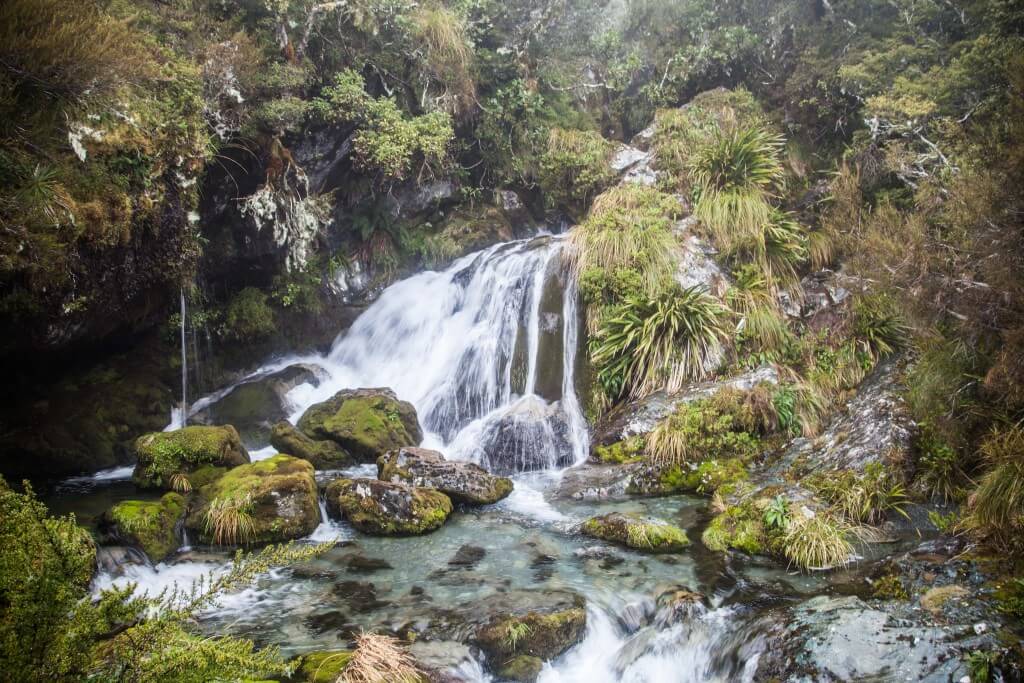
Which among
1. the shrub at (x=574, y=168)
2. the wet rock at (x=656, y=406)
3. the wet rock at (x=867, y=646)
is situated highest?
the shrub at (x=574, y=168)

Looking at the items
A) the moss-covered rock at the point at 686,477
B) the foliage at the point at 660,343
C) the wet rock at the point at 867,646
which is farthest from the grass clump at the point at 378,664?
the foliage at the point at 660,343

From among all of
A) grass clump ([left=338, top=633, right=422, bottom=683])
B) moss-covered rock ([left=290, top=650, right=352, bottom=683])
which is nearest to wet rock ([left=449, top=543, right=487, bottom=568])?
grass clump ([left=338, top=633, right=422, bottom=683])

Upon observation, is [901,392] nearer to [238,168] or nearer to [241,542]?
[241,542]

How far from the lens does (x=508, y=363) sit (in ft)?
38.6

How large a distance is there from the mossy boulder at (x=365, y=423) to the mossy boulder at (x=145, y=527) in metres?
3.15

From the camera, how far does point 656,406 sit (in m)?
10.1

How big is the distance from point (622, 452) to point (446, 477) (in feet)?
9.25

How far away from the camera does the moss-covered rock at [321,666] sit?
467 cm

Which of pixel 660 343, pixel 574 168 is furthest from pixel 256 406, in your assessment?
pixel 574 168

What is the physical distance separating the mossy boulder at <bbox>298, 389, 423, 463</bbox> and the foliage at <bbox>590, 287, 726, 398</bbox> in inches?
137

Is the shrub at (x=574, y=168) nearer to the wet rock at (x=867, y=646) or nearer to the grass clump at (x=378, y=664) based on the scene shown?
the wet rock at (x=867, y=646)

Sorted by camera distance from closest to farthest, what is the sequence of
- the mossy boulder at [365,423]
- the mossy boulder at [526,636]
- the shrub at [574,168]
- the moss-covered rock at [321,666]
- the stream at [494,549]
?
the moss-covered rock at [321,666] → the mossy boulder at [526,636] → the stream at [494,549] → the mossy boulder at [365,423] → the shrub at [574,168]

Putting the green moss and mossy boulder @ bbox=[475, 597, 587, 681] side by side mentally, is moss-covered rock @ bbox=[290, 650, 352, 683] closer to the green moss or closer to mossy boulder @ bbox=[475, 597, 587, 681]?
mossy boulder @ bbox=[475, 597, 587, 681]

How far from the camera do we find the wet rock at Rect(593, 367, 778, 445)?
9922mm
